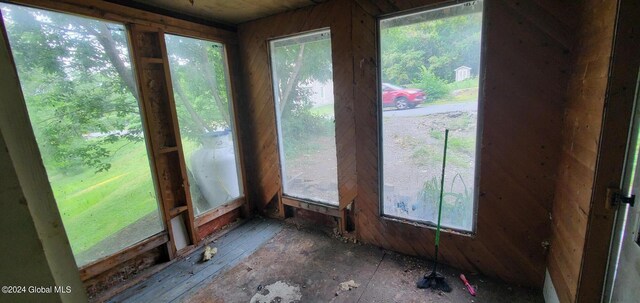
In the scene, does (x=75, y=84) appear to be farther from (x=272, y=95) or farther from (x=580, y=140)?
(x=580, y=140)

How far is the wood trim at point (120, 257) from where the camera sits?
2.28m

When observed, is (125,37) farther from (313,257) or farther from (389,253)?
(389,253)

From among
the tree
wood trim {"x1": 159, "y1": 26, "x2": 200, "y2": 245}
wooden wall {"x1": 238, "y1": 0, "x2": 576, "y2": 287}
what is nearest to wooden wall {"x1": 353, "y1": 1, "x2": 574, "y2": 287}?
wooden wall {"x1": 238, "y1": 0, "x2": 576, "y2": 287}

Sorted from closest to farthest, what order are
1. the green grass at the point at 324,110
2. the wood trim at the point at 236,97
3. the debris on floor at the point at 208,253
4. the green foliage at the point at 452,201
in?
the green foliage at the point at 452,201, the debris on floor at the point at 208,253, the green grass at the point at 324,110, the wood trim at the point at 236,97

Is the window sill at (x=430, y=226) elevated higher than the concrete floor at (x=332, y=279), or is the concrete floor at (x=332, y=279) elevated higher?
the window sill at (x=430, y=226)

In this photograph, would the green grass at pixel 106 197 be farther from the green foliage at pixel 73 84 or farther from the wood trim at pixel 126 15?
the wood trim at pixel 126 15

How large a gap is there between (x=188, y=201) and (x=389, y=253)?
2.25 metres

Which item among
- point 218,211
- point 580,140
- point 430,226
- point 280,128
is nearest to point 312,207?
point 280,128

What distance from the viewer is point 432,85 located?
93.9 inches

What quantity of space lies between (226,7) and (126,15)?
898mm

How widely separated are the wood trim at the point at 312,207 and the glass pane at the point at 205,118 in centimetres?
74

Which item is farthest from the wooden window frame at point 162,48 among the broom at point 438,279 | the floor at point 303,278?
the broom at point 438,279

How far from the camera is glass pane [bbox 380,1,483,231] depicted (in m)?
2.21

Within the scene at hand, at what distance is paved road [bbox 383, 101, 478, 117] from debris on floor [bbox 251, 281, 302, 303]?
5.98 ft
